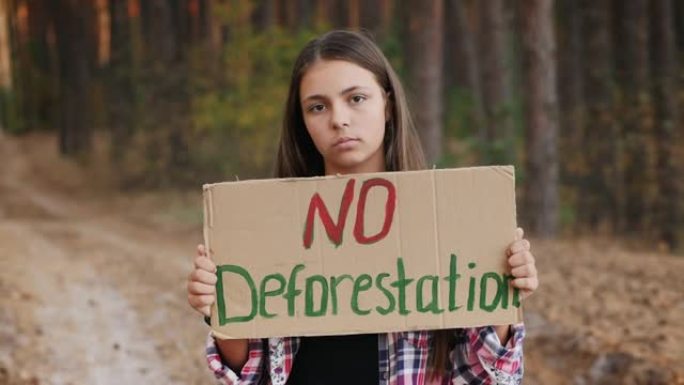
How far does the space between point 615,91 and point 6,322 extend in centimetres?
878

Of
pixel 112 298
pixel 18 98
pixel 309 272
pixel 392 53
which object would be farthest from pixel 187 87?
pixel 18 98

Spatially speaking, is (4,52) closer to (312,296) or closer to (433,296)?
(312,296)

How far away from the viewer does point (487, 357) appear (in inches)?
84.7

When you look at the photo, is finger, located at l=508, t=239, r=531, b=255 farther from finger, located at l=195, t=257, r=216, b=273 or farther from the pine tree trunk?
the pine tree trunk

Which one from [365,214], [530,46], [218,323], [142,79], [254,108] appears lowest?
[218,323]

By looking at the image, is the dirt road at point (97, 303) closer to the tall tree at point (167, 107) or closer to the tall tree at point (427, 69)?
the tall tree at point (167, 107)

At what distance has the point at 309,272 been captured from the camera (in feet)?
7.27

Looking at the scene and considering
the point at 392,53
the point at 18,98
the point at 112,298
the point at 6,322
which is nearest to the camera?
the point at 6,322

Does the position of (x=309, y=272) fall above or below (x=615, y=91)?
below

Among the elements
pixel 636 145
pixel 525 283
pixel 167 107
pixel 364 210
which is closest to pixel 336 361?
pixel 364 210

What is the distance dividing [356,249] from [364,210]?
102mm

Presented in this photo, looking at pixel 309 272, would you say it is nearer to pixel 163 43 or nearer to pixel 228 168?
pixel 228 168

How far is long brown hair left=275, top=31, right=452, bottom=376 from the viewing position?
233 centimetres

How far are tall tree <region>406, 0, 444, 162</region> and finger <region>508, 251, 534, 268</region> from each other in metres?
8.29
